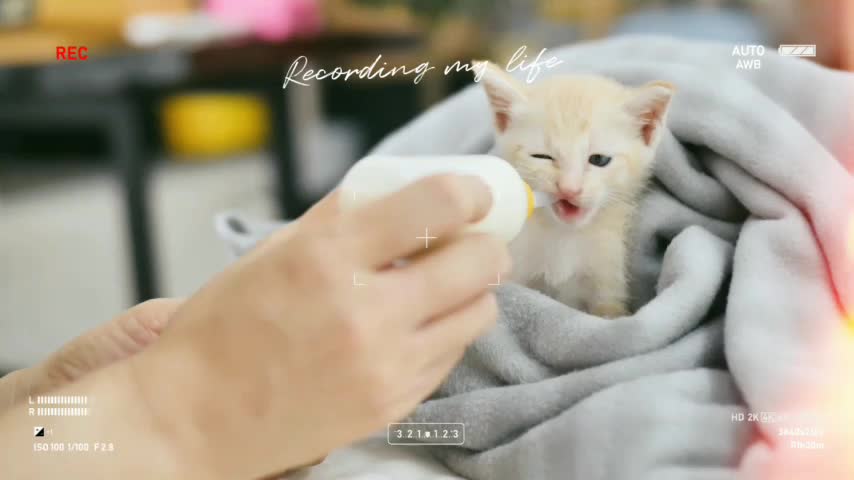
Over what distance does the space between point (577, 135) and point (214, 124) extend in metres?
0.48

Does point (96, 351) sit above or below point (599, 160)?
below

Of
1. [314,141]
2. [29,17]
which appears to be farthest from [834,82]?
[29,17]

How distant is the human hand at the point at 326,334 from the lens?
365 millimetres

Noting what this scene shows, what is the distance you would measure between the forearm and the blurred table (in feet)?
1.06

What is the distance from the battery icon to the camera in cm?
61

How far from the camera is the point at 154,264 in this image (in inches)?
33.0

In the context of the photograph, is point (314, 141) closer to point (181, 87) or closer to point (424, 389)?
point (181, 87)

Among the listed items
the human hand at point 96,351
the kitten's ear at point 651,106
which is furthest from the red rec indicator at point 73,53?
the kitten's ear at point 651,106

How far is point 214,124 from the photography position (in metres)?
0.84

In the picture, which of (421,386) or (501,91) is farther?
(501,91)

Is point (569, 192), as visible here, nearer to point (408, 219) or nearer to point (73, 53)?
point (408, 219)

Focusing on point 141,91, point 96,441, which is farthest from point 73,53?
point 96,441

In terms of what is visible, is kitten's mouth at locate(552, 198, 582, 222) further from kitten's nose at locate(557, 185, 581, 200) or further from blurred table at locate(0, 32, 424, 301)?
blurred table at locate(0, 32, 424, 301)

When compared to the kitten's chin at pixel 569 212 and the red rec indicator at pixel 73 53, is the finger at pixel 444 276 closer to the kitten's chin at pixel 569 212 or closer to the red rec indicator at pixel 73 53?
the kitten's chin at pixel 569 212
